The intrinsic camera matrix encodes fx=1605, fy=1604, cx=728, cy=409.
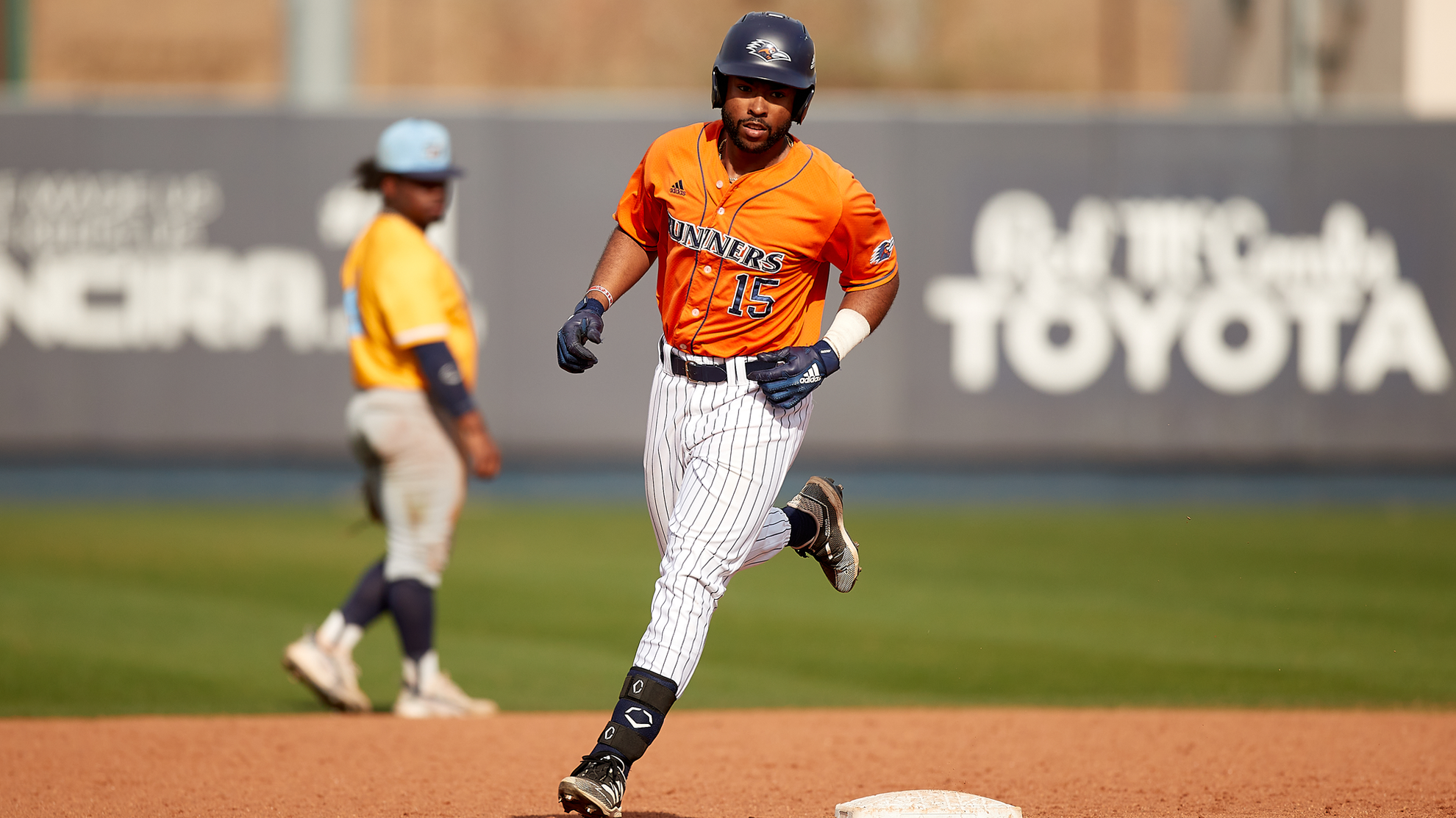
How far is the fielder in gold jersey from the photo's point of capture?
5.45 metres

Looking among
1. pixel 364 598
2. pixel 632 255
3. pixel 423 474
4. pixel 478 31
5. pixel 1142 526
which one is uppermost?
pixel 478 31

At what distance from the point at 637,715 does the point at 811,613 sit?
4.53 meters

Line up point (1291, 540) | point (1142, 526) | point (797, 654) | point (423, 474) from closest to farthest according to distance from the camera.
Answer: point (423, 474) → point (797, 654) → point (1291, 540) → point (1142, 526)

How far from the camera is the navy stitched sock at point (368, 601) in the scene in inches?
223

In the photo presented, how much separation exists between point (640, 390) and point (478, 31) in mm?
18985

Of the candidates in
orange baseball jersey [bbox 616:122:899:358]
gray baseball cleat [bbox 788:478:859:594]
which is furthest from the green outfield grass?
orange baseball jersey [bbox 616:122:899:358]

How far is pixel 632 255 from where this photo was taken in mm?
4270

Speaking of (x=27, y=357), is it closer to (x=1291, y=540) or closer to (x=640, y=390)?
(x=640, y=390)

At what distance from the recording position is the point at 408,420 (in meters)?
5.56

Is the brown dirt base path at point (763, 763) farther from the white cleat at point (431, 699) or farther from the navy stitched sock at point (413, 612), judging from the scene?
the navy stitched sock at point (413, 612)

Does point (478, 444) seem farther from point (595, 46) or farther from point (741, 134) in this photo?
point (595, 46)

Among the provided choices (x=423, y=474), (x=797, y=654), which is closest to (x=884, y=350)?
(x=797, y=654)

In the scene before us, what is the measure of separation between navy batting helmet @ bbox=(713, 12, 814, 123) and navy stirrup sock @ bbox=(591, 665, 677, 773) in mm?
1415

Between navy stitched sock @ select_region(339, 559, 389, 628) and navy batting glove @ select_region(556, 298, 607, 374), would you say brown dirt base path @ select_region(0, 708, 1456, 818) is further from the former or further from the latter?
navy batting glove @ select_region(556, 298, 607, 374)
